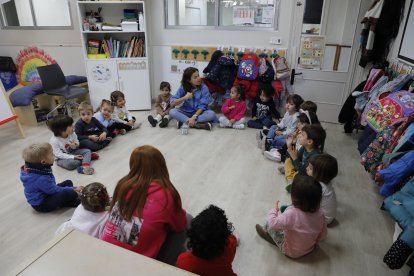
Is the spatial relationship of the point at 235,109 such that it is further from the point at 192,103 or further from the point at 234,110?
the point at 192,103

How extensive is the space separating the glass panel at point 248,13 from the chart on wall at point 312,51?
1.76 feet

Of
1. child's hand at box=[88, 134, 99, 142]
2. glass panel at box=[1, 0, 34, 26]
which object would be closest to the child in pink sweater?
child's hand at box=[88, 134, 99, 142]

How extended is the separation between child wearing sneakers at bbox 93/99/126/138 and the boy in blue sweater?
1.35 meters

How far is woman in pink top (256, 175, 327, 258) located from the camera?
1585mm

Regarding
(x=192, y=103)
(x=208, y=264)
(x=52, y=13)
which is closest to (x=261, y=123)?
(x=192, y=103)

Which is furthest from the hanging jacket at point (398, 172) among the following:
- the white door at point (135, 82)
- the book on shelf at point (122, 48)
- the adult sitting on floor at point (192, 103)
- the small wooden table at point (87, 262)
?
the book on shelf at point (122, 48)

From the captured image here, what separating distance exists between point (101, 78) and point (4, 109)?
52.5 inches

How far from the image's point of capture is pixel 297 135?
2703mm

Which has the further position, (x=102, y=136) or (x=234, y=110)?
(x=234, y=110)

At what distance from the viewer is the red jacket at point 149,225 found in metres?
1.34

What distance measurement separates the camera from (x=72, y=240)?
1.12m

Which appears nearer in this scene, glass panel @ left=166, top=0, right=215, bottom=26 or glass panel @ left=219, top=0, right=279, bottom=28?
glass panel @ left=219, top=0, right=279, bottom=28

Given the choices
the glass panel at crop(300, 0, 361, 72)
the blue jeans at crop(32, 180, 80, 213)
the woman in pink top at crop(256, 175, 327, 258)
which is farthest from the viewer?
the glass panel at crop(300, 0, 361, 72)

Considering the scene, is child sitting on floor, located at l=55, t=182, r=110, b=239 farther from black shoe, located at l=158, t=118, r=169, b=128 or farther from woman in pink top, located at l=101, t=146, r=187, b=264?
black shoe, located at l=158, t=118, r=169, b=128
